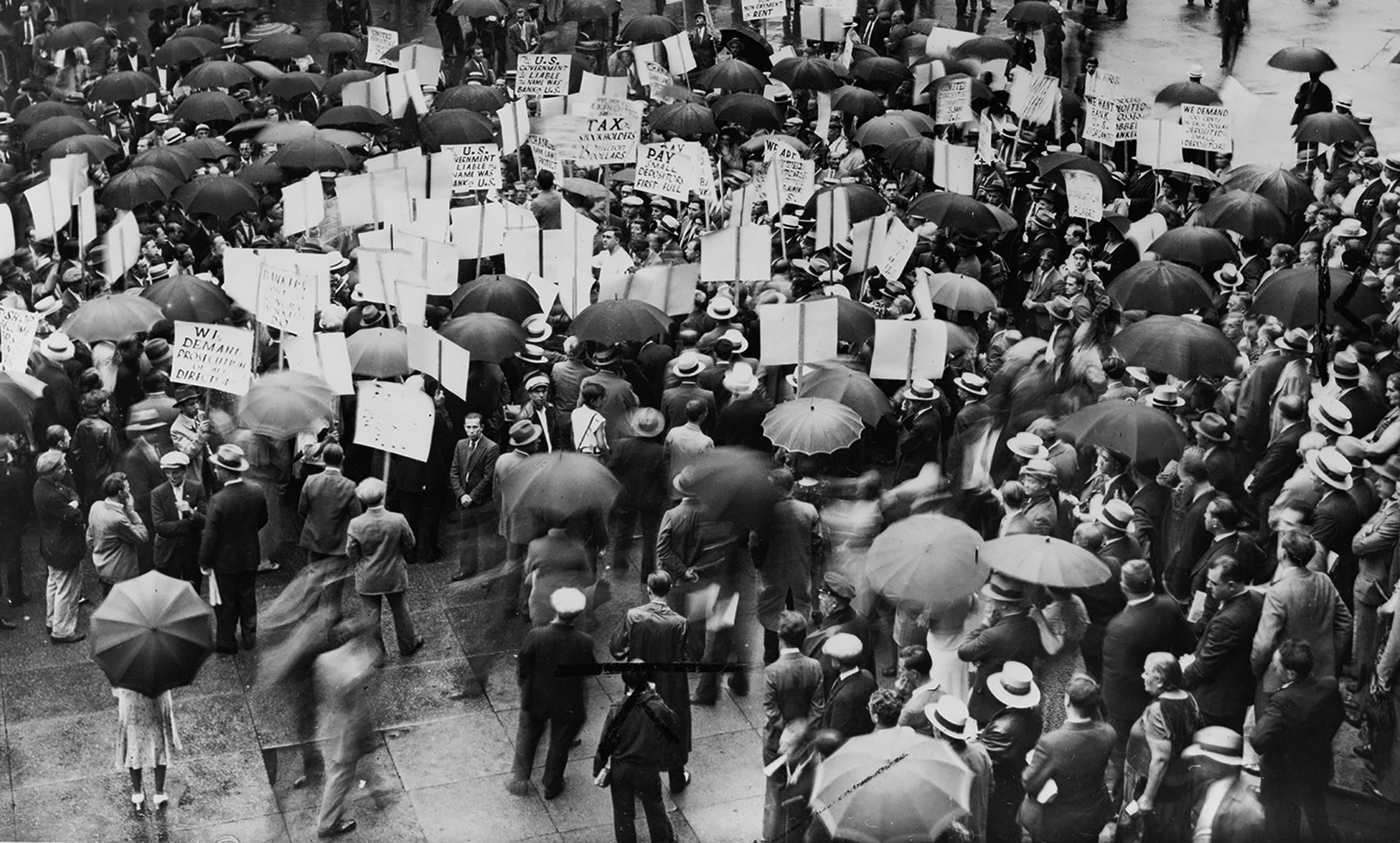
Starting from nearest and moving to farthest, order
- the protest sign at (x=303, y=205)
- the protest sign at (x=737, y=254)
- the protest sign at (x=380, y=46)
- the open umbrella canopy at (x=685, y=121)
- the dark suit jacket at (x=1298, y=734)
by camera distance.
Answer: the dark suit jacket at (x=1298, y=734)
the protest sign at (x=737, y=254)
the protest sign at (x=303, y=205)
the open umbrella canopy at (x=685, y=121)
the protest sign at (x=380, y=46)

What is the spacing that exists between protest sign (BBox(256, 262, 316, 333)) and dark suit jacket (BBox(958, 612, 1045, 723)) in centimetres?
553

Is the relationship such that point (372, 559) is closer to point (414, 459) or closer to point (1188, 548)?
point (414, 459)

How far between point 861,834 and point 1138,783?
2.07m

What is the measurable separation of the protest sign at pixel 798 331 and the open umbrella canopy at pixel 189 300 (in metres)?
4.42

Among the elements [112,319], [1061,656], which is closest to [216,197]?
[112,319]

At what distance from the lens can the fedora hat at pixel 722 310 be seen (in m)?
13.9

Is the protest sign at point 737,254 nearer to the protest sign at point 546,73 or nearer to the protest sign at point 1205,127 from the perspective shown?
the protest sign at point 1205,127

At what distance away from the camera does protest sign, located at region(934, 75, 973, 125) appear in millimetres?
19703

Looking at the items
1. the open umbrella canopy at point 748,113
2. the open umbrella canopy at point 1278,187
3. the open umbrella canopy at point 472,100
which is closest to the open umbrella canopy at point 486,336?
the open umbrella canopy at point 1278,187

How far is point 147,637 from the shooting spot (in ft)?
28.8

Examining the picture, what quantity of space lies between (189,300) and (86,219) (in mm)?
1721

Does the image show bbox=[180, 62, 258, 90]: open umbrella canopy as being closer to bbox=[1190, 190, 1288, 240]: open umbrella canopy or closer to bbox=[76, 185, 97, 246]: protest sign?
bbox=[76, 185, 97, 246]: protest sign

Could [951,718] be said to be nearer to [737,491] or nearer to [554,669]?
[554,669]

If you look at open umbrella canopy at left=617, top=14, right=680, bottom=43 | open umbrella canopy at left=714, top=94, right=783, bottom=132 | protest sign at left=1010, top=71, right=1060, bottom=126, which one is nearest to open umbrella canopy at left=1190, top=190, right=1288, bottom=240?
protest sign at left=1010, top=71, right=1060, bottom=126
